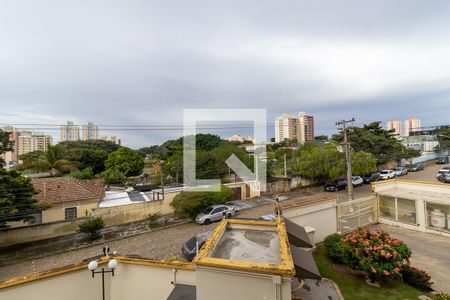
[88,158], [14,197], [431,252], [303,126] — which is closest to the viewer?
[431,252]

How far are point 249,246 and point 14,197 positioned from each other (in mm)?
11910

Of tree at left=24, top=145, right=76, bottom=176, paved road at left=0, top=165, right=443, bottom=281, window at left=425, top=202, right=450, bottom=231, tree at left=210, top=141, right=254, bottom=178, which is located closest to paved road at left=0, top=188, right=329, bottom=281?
paved road at left=0, top=165, right=443, bottom=281

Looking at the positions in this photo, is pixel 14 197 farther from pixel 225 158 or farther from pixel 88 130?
pixel 225 158

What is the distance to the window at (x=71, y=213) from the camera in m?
14.3

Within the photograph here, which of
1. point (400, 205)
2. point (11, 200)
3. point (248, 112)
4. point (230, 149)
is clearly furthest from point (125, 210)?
point (400, 205)

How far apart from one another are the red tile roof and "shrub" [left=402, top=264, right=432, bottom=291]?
16.1 m

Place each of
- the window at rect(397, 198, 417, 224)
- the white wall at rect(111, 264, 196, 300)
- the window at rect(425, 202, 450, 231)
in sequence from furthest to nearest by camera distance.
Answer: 1. the window at rect(397, 198, 417, 224)
2. the window at rect(425, 202, 450, 231)
3. the white wall at rect(111, 264, 196, 300)

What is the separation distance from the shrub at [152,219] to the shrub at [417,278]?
12650 millimetres

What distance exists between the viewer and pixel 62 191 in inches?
580

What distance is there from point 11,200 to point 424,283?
1595cm

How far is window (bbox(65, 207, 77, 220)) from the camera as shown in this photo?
14.3 m

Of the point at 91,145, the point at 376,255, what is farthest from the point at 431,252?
the point at 91,145

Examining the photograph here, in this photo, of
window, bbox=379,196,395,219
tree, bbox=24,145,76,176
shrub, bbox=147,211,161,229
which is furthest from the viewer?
tree, bbox=24,145,76,176

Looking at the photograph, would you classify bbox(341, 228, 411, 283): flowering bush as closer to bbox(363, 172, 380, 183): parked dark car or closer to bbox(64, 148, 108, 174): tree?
bbox(363, 172, 380, 183): parked dark car
